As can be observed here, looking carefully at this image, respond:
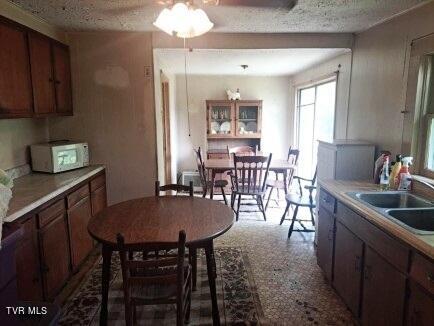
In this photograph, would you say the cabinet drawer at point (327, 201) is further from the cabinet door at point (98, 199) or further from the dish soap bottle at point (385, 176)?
the cabinet door at point (98, 199)

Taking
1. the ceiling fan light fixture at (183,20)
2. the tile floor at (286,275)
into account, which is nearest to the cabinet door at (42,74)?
the ceiling fan light fixture at (183,20)

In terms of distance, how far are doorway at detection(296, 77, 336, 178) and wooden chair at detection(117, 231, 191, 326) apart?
286 cm

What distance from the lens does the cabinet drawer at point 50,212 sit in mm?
2029

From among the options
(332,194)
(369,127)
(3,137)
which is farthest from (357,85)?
(3,137)

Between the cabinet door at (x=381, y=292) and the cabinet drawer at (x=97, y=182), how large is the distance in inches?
95.5

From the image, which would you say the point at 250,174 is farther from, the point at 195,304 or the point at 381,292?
the point at 381,292

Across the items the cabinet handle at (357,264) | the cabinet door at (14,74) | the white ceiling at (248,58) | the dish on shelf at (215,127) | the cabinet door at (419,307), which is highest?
the white ceiling at (248,58)

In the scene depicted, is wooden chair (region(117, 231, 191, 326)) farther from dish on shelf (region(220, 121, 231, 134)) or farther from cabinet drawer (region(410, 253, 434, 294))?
dish on shelf (region(220, 121, 231, 134))

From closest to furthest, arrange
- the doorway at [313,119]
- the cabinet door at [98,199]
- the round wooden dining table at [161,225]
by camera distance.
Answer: the round wooden dining table at [161,225]
the cabinet door at [98,199]
the doorway at [313,119]

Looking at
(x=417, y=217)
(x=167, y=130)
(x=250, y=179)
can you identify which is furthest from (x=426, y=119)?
(x=167, y=130)

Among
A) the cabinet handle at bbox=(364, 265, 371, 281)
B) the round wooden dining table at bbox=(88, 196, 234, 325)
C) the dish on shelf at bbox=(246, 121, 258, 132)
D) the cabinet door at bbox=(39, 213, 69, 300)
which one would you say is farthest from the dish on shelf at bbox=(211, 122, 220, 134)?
the cabinet handle at bbox=(364, 265, 371, 281)

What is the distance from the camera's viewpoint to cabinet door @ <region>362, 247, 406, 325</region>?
1454 mm

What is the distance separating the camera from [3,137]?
2.46 metres

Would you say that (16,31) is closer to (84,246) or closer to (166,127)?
(84,246)
